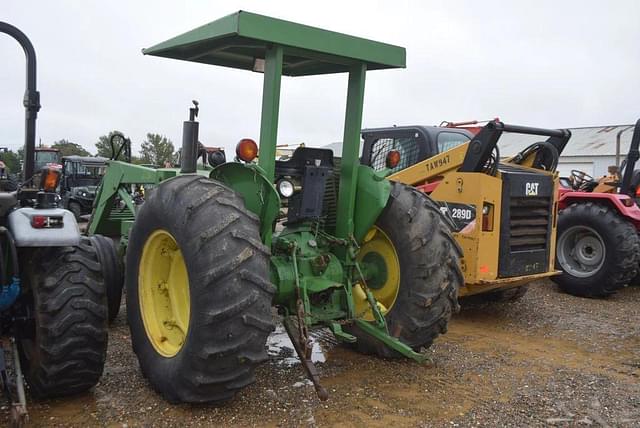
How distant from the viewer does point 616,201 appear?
7.63 m

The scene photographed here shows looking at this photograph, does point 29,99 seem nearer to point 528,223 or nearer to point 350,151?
point 350,151

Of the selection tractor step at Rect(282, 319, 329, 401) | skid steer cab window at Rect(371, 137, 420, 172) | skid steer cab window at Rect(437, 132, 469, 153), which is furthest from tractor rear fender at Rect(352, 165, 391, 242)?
skid steer cab window at Rect(437, 132, 469, 153)

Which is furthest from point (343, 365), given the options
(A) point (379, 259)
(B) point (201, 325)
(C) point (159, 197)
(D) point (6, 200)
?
(D) point (6, 200)

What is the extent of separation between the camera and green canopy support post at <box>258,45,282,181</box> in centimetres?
377

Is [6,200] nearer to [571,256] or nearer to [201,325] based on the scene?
[201,325]

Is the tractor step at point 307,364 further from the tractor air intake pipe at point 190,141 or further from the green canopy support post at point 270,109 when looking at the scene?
the tractor air intake pipe at point 190,141

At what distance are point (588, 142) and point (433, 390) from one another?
115ft

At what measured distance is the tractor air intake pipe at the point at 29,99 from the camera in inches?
150

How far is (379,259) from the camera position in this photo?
183 inches

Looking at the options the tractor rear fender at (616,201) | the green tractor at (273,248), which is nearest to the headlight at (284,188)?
the green tractor at (273,248)

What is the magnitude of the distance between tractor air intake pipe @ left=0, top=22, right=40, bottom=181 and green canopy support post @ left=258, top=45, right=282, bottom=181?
4.84ft

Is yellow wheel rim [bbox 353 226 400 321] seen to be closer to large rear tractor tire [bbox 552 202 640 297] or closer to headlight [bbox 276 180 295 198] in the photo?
headlight [bbox 276 180 295 198]

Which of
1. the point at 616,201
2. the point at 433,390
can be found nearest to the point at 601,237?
the point at 616,201

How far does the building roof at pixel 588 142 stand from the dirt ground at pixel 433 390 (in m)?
28.7
